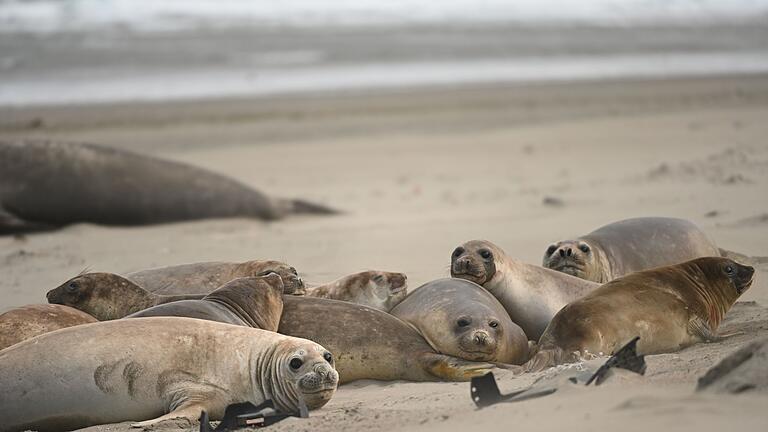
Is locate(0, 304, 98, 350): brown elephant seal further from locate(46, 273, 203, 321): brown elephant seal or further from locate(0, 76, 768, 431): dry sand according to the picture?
locate(0, 76, 768, 431): dry sand

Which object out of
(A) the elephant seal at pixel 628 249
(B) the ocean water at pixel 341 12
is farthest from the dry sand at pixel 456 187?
(B) the ocean water at pixel 341 12

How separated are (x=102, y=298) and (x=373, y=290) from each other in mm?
1230

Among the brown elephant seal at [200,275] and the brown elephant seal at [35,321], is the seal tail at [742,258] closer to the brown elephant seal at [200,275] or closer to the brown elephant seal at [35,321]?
the brown elephant seal at [200,275]

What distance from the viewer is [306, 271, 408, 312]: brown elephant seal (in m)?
5.63

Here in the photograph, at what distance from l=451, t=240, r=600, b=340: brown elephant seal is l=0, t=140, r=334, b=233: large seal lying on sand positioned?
394 centimetres

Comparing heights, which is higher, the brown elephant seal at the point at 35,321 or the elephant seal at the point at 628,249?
the elephant seal at the point at 628,249

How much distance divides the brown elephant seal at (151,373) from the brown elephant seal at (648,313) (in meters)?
0.96

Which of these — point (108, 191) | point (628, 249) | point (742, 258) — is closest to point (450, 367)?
point (628, 249)

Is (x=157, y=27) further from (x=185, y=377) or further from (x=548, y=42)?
(x=185, y=377)

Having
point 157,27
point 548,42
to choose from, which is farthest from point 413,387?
point 157,27

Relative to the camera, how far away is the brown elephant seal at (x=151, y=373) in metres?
4.23

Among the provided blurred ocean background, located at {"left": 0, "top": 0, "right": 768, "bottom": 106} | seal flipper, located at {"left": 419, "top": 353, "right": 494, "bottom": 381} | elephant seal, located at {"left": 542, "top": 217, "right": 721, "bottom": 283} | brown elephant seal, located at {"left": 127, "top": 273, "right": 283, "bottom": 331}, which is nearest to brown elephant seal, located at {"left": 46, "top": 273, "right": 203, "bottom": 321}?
brown elephant seal, located at {"left": 127, "top": 273, "right": 283, "bottom": 331}

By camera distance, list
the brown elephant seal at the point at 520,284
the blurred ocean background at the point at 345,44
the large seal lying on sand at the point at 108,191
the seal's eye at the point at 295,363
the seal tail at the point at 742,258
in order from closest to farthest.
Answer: the seal's eye at the point at 295,363
the brown elephant seal at the point at 520,284
the seal tail at the point at 742,258
the large seal lying on sand at the point at 108,191
the blurred ocean background at the point at 345,44

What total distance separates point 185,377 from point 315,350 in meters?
0.48
